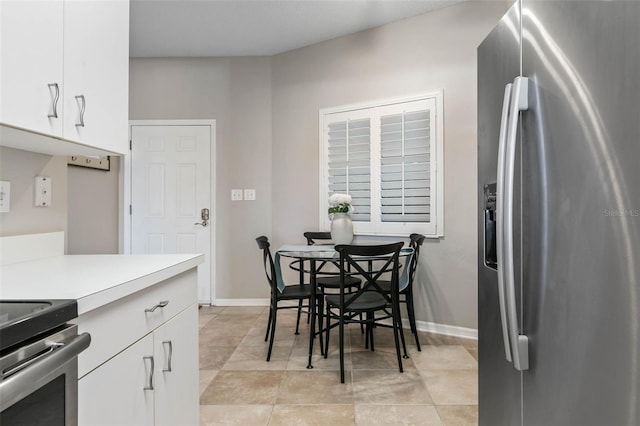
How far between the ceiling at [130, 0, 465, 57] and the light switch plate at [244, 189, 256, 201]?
150 centimetres

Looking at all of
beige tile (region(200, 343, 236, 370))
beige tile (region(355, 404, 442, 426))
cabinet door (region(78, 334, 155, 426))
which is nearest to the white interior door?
beige tile (region(200, 343, 236, 370))

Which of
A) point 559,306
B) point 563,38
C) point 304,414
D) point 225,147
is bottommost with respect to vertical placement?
point 304,414

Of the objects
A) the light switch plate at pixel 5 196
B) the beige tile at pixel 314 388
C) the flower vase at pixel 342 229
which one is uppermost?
the light switch plate at pixel 5 196

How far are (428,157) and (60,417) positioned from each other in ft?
9.86

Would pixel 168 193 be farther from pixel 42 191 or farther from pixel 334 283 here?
pixel 42 191

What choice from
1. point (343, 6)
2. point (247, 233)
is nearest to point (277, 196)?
point (247, 233)

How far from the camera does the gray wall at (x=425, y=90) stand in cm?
298

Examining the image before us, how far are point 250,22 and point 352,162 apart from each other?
1.60 meters

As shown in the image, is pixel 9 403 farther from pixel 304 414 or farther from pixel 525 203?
pixel 304 414

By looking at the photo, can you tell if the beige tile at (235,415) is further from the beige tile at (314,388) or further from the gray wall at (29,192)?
the gray wall at (29,192)

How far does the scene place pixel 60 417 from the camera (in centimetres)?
70

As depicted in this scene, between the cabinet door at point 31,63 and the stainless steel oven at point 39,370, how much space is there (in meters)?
0.60

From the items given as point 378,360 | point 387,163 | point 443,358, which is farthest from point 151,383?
point 387,163

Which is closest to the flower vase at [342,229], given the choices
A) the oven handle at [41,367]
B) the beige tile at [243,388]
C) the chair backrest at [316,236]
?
the chair backrest at [316,236]
